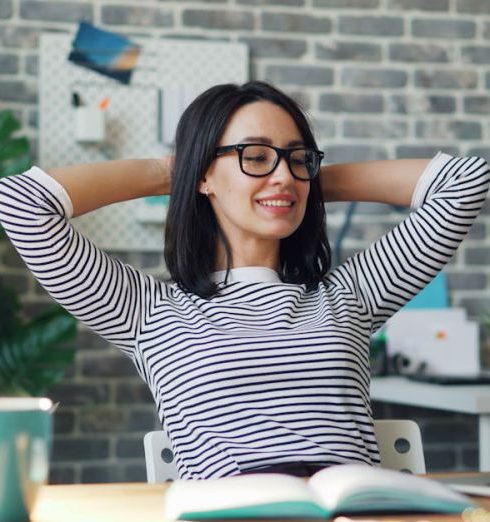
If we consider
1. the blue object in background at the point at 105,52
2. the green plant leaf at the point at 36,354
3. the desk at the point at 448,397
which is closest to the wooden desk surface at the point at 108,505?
the desk at the point at 448,397

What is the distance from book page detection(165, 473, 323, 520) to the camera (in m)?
0.79

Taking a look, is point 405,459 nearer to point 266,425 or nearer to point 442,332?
point 266,425

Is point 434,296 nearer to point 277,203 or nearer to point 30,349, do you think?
point 30,349

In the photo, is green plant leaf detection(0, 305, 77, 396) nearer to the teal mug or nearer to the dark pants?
the dark pants

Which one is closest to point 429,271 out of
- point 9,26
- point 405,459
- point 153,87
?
point 405,459

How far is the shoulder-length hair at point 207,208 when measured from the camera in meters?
1.61

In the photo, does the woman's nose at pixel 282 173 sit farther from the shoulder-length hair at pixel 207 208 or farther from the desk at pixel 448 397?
the desk at pixel 448 397

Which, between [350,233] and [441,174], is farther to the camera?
[350,233]

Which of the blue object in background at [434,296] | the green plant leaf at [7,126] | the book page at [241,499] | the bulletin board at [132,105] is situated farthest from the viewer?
the blue object in background at [434,296]

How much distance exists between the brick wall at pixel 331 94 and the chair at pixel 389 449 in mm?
1390

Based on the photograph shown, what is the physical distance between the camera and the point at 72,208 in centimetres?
155

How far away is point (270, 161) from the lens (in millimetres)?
1553

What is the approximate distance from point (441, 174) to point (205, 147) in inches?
18.3

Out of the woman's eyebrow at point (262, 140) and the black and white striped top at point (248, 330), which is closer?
the black and white striped top at point (248, 330)
